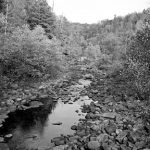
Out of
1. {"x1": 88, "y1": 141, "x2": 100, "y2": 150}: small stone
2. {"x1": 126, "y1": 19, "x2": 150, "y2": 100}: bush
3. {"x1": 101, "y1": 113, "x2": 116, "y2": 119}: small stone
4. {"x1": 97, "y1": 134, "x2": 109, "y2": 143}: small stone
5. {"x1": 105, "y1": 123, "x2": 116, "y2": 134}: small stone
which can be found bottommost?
{"x1": 88, "y1": 141, "x2": 100, "y2": 150}: small stone

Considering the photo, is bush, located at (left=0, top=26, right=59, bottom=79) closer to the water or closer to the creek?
the creek

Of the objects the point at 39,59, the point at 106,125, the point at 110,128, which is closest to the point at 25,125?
the point at 106,125

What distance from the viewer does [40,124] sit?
1445cm

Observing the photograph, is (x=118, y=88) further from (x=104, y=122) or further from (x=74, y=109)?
(x=104, y=122)

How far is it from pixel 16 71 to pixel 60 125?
972 cm

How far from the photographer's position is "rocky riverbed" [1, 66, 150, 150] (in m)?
11.3

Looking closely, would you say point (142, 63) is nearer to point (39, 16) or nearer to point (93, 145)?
point (93, 145)

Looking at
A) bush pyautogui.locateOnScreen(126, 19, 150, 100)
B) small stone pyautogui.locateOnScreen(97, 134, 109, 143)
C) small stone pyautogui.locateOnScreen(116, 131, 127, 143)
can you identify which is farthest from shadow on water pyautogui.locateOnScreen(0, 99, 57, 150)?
bush pyautogui.locateOnScreen(126, 19, 150, 100)

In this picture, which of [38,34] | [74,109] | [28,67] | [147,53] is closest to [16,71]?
[28,67]

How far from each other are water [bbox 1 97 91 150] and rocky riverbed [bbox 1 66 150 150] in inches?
17.9

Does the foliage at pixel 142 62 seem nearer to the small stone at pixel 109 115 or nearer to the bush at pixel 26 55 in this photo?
the small stone at pixel 109 115

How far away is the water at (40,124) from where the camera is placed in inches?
464

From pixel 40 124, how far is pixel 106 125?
15.3ft

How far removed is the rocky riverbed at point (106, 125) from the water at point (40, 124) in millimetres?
455
